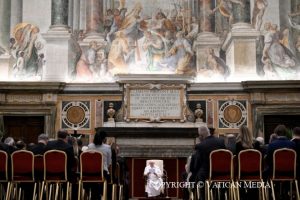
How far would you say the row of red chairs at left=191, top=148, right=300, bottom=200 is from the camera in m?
8.59

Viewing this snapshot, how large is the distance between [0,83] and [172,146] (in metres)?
5.06

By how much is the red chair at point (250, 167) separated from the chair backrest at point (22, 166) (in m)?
3.31

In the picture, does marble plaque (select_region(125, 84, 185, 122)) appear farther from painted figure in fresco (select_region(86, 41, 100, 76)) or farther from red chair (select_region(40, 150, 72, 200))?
red chair (select_region(40, 150, 72, 200))

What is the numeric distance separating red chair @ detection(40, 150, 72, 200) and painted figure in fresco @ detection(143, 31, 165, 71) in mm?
7689

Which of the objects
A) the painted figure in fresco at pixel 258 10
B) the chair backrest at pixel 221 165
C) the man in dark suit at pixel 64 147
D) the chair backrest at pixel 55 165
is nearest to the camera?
the chair backrest at pixel 221 165

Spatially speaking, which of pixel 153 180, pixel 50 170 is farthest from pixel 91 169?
pixel 153 180

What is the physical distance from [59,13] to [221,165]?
361 inches

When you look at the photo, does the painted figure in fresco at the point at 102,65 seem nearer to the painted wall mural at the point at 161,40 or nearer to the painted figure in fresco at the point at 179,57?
the painted wall mural at the point at 161,40

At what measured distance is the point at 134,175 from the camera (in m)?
15.4

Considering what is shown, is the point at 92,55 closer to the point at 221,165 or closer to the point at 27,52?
the point at 27,52

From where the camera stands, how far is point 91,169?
9.09m

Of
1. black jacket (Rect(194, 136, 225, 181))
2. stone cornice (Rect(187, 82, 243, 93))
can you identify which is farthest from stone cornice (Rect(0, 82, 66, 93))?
black jacket (Rect(194, 136, 225, 181))

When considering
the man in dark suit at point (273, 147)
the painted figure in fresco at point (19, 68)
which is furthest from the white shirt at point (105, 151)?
the painted figure in fresco at point (19, 68)

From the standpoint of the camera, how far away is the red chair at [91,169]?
8.99 meters
